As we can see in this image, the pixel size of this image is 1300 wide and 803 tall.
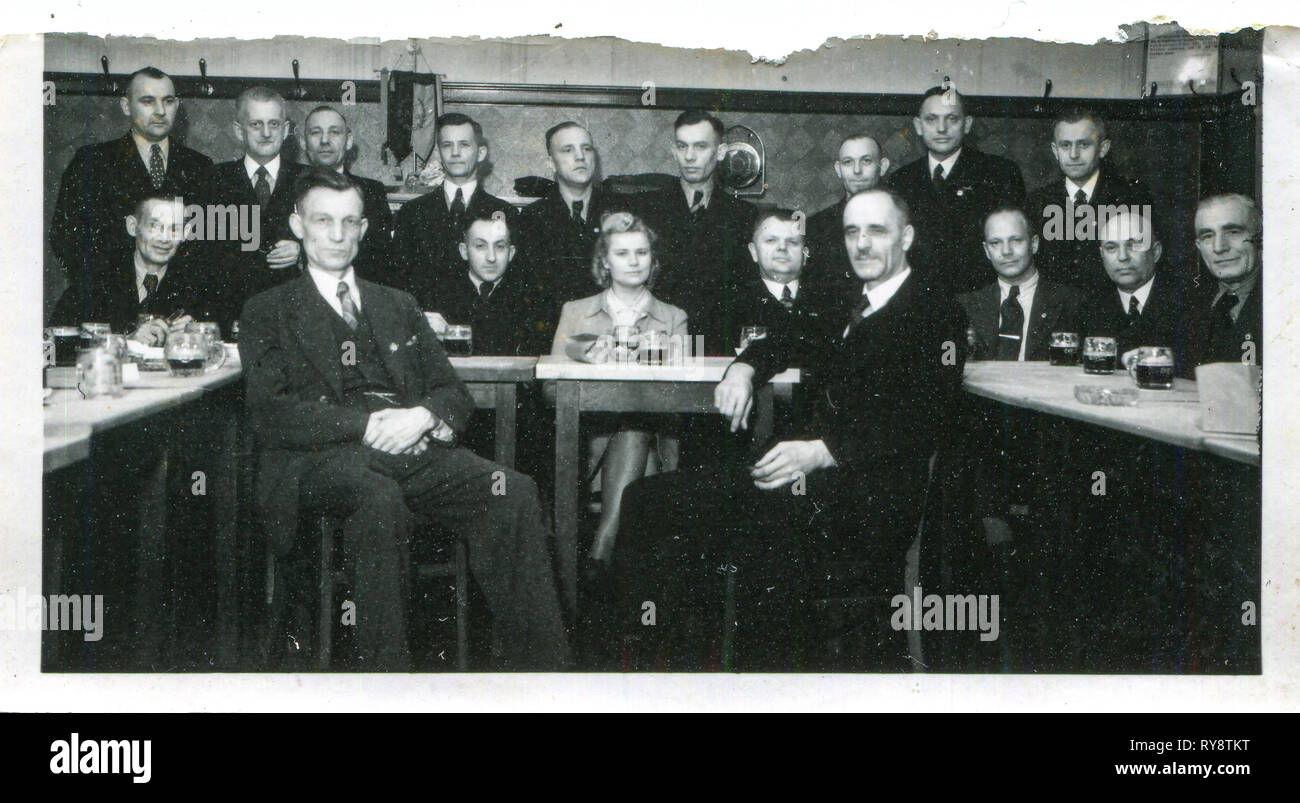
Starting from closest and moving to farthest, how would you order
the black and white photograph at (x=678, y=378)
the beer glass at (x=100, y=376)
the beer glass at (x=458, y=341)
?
the beer glass at (x=100, y=376)
the black and white photograph at (x=678, y=378)
the beer glass at (x=458, y=341)

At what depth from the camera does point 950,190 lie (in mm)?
2234

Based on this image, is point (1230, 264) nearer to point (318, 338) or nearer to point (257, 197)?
point (318, 338)

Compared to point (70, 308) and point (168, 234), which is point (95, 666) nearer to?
point (70, 308)

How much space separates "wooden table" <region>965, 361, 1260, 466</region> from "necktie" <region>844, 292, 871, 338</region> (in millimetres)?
260

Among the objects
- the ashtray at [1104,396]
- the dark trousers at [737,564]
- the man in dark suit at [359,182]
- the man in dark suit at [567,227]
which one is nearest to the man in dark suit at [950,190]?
the ashtray at [1104,396]

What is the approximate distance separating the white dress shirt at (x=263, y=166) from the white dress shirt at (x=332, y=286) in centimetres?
22

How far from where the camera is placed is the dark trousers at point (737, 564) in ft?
6.98

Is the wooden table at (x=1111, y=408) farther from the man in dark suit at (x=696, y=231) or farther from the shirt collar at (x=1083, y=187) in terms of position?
the man in dark suit at (x=696, y=231)

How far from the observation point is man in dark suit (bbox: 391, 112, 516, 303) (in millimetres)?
2213

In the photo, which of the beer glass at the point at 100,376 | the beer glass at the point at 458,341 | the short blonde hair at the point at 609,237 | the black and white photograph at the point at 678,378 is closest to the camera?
the beer glass at the point at 100,376

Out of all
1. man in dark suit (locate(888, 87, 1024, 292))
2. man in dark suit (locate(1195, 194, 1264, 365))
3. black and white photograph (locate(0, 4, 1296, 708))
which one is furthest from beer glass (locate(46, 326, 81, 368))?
man in dark suit (locate(1195, 194, 1264, 365))

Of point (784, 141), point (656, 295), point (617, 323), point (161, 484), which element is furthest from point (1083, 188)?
point (161, 484)

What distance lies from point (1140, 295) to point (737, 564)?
1.10 meters

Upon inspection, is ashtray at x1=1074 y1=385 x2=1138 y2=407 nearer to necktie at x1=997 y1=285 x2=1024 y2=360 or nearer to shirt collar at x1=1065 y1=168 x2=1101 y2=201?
necktie at x1=997 y1=285 x2=1024 y2=360
